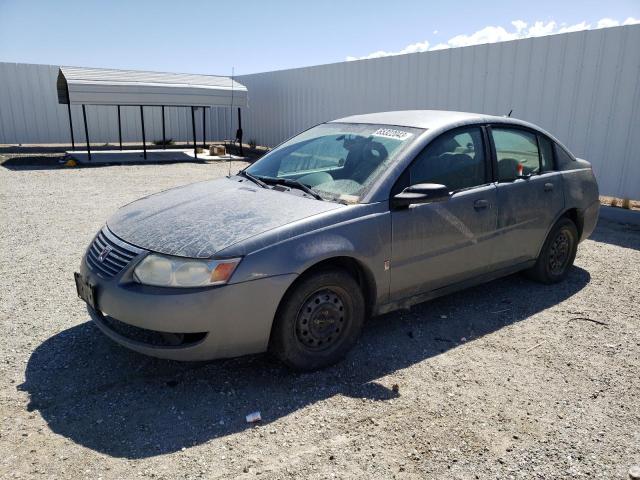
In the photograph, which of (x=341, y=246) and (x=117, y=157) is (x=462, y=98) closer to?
(x=341, y=246)

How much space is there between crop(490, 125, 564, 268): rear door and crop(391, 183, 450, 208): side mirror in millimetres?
1010

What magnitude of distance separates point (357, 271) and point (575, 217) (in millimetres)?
3030

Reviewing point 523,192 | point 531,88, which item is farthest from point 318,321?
A: point 531,88

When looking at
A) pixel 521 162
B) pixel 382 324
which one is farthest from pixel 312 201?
pixel 521 162

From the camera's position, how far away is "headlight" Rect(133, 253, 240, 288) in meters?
2.95

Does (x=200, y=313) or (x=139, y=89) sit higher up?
(x=139, y=89)

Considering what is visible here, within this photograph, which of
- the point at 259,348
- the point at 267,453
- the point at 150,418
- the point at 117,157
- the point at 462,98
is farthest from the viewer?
the point at 117,157

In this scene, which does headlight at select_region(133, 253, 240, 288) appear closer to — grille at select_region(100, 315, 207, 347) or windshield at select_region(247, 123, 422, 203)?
grille at select_region(100, 315, 207, 347)

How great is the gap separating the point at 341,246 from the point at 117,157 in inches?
602

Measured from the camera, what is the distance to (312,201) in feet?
11.7

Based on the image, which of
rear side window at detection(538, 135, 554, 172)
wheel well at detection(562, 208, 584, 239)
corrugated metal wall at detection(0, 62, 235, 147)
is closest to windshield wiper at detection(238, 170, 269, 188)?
rear side window at detection(538, 135, 554, 172)

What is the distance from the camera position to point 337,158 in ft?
13.6

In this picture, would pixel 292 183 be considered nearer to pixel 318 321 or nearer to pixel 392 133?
pixel 392 133

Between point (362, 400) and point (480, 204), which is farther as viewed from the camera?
point (480, 204)
